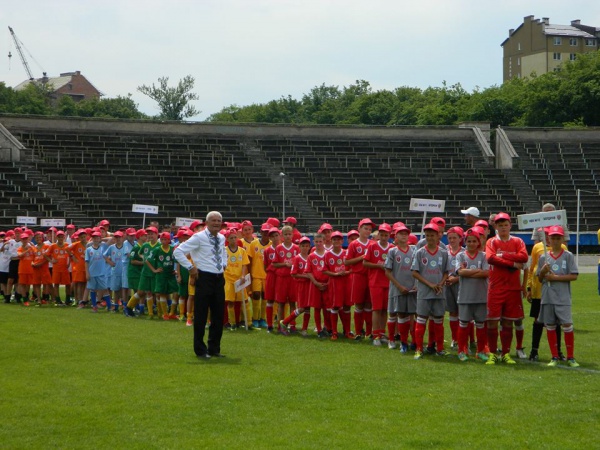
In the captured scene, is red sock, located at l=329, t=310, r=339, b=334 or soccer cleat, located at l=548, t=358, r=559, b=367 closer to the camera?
soccer cleat, located at l=548, t=358, r=559, b=367

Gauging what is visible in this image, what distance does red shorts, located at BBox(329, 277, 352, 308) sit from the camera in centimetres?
1711

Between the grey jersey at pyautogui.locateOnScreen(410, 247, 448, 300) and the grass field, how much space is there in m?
1.00

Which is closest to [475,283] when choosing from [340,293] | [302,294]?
[340,293]

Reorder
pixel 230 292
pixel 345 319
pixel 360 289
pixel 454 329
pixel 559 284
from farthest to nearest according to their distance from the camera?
pixel 230 292 < pixel 345 319 < pixel 360 289 < pixel 454 329 < pixel 559 284

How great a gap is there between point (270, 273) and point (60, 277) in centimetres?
914

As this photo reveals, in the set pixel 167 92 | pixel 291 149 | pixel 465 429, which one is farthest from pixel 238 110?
pixel 465 429

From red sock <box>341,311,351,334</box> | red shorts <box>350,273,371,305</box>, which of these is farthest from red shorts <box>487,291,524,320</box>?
red sock <box>341,311,351,334</box>

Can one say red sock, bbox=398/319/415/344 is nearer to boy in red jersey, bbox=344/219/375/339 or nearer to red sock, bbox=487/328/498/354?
red sock, bbox=487/328/498/354

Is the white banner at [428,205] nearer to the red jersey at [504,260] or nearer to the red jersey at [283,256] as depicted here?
the red jersey at [283,256]

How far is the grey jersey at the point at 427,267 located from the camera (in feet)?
46.7

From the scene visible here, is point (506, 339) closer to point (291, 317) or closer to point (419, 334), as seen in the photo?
point (419, 334)

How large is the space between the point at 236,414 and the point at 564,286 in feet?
19.3

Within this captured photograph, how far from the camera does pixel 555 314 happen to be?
13539mm

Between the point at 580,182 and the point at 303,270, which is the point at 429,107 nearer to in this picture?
the point at 580,182
